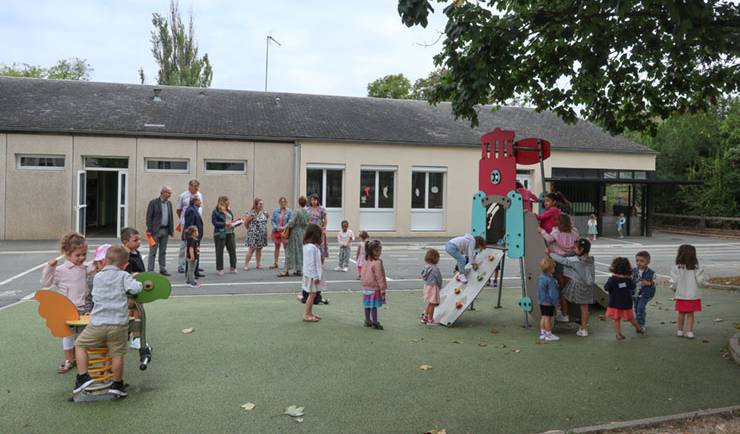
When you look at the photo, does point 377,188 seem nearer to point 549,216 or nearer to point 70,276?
point 549,216

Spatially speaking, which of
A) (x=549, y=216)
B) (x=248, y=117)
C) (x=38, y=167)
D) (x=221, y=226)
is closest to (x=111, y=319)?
(x=549, y=216)

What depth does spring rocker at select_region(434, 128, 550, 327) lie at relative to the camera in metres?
8.99

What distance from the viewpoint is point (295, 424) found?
16.5ft

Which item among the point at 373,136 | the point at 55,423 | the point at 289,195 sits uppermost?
the point at 373,136

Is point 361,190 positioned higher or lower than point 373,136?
lower

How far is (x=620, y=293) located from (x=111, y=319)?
20.2ft

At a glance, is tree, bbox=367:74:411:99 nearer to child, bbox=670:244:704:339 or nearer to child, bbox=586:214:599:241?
child, bbox=586:214:599:241

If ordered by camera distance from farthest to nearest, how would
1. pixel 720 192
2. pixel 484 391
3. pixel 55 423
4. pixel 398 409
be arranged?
pixel 720 192 < pixel 484 391 < pixel 398 409 < pixel 55 423

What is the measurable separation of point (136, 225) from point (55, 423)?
19.1m

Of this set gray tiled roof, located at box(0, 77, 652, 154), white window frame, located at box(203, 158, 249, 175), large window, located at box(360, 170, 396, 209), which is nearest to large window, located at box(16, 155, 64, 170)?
gray tiled roof, located at box(0, 77, 652, 154)

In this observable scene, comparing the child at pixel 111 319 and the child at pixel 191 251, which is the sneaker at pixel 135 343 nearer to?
the child at pixel 111 319

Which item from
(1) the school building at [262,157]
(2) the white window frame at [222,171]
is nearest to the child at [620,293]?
(1) the school building at [262,157]

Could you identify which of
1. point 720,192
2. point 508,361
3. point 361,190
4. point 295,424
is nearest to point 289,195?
point 361,190

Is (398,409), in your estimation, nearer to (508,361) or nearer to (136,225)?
(508,361)
